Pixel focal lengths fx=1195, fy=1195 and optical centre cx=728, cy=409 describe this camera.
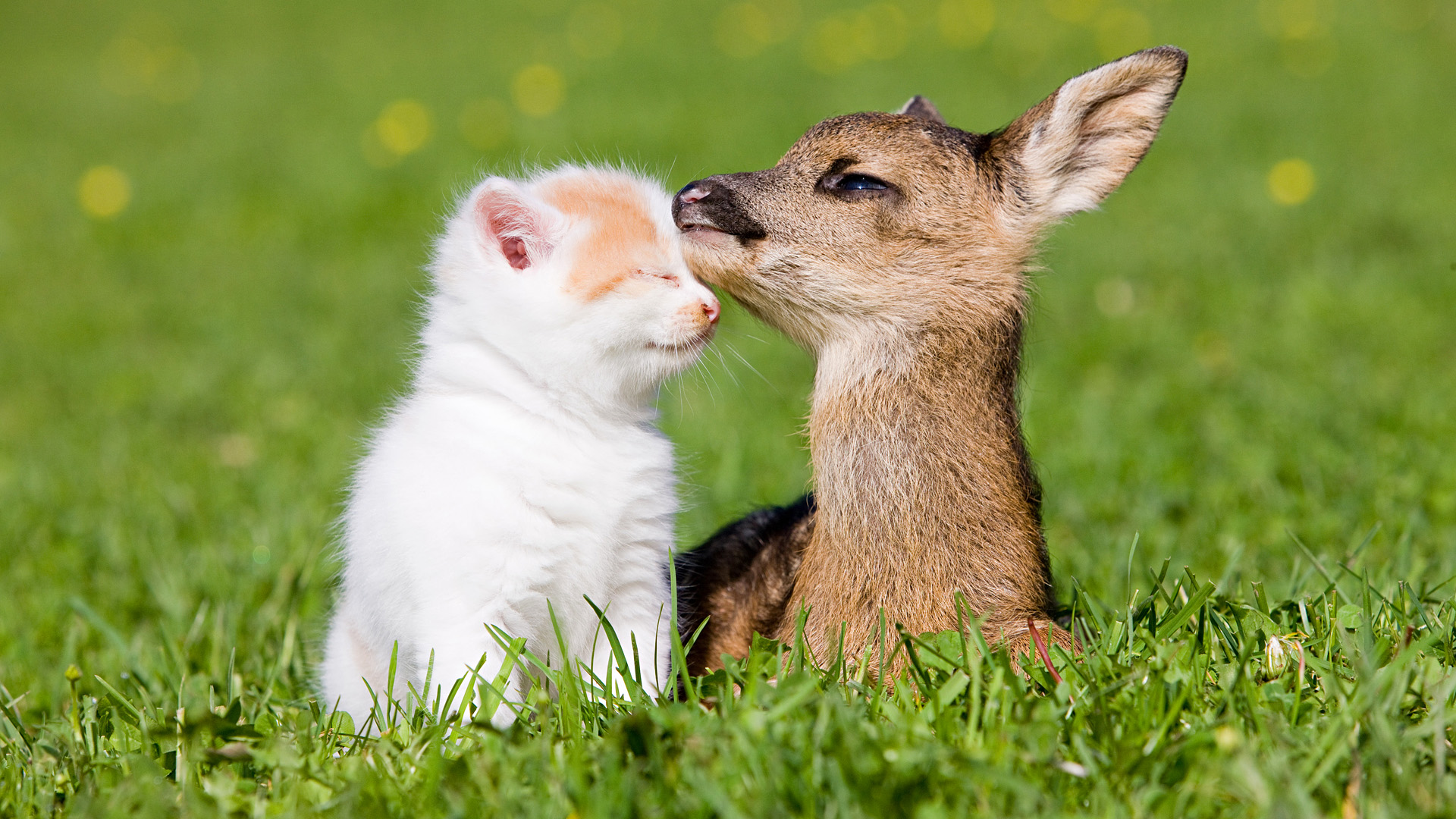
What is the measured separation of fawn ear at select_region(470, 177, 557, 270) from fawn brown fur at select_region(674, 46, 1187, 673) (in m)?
0.33

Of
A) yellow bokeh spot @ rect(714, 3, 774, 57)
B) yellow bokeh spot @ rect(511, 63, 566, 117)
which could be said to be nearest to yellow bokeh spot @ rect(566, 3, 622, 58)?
yellow bokeh spot @ rect(714, 3, 774, 57)

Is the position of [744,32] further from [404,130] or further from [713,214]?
[713,214]

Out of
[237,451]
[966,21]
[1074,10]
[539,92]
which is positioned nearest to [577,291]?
[237,451]

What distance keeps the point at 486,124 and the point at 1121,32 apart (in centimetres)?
604

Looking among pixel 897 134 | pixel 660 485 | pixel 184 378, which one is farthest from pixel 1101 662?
pixel 184 378

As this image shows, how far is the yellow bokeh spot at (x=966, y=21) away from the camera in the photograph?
12148mm

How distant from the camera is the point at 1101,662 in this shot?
249 centimetres

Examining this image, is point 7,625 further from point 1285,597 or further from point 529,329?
point 1285,597

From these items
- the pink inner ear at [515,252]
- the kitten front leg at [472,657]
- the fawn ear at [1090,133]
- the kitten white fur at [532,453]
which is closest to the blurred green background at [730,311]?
the fawn ear at [1090,133]

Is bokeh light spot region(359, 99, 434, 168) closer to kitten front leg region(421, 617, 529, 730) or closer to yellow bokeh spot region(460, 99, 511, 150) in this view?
yellow bokeh spot region(460, 99, 511, 150)

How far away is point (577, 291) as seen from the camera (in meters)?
2.76

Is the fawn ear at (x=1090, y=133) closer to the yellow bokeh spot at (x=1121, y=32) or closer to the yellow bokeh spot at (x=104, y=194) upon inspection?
the yellow bokeh spot at (x=1121, y=32)

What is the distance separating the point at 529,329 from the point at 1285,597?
203cm

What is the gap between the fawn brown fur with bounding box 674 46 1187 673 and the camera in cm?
286
